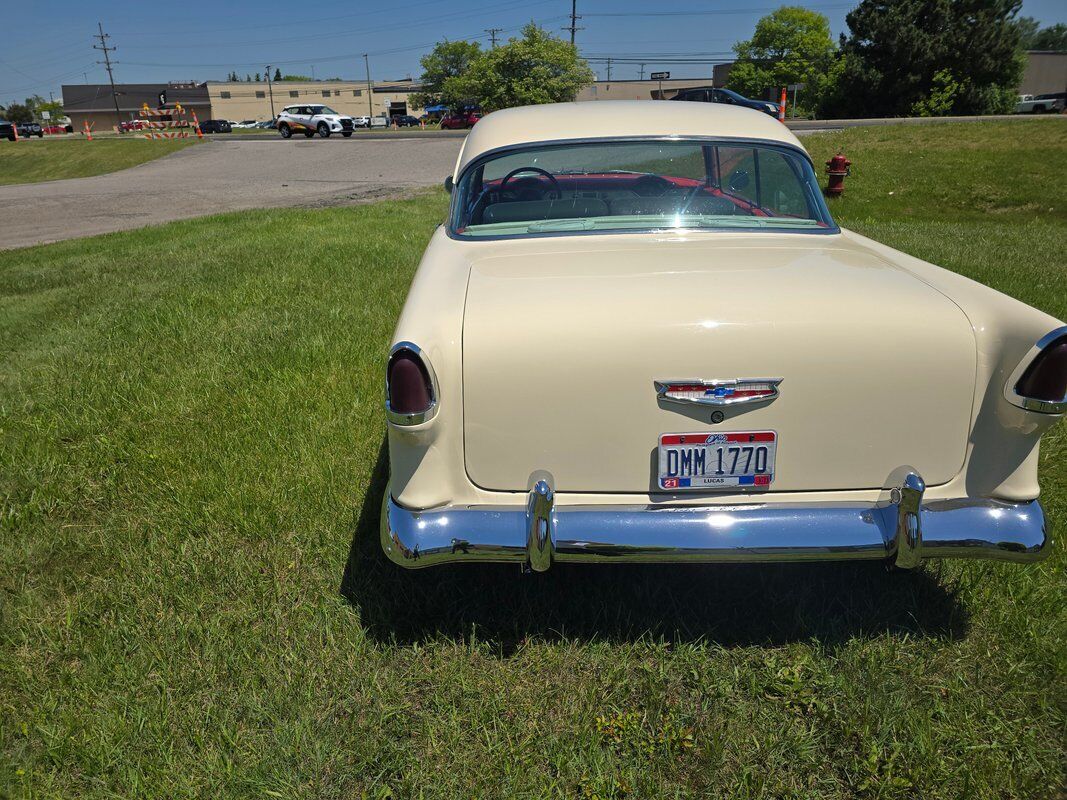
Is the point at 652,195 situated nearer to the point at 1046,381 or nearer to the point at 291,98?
the point at 1046,381

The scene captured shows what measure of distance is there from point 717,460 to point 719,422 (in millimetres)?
117

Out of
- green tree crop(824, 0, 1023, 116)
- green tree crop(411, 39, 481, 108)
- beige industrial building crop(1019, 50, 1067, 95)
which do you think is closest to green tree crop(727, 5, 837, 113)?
beige industrial building crop(1019, 50, 1067, 95)

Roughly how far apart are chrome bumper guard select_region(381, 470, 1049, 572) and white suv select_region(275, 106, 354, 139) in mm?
36006

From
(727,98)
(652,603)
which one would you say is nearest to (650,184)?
(652,603)

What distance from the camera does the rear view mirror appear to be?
3514 millimetres

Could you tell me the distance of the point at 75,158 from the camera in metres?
27.1

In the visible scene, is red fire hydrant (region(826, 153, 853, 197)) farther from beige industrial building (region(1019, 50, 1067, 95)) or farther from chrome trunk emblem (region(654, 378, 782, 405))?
beige industrial building (region(1019, 50, 1067, 95))

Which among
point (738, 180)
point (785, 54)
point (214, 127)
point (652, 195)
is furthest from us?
point (785, 54)

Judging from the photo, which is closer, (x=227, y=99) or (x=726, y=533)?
(x=726, y=533)

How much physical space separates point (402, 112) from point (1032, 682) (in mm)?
107736

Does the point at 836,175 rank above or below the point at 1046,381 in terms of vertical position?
below

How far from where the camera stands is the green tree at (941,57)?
107 ft

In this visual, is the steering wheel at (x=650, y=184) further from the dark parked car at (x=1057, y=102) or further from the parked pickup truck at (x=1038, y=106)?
the dark parked car at (x=1057, y=102)

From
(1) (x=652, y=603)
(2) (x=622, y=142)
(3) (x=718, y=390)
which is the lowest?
(1) (x=652, y=603)
